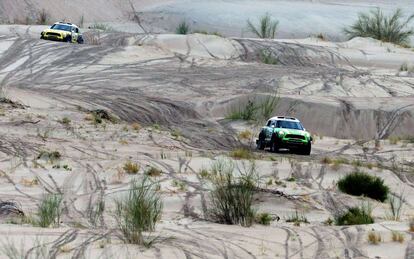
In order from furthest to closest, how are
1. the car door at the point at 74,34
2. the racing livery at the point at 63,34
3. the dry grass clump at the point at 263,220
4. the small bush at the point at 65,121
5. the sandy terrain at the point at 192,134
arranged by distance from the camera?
1. the car door at the point at 74,34
2. the racing livery at the point at 63,34
3. the small bush at the point at 65,121
4. the dry grass clump at the point at 263,220
5. the sandy terrain at the point at 192,134

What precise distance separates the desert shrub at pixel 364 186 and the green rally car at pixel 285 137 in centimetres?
934

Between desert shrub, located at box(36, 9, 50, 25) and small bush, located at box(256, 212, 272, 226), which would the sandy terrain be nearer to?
small bush, located at box(256, 212, 272, 226)

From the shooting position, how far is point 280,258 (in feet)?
51.9

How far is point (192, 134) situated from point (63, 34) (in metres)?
23.4

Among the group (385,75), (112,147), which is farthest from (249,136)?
(385,75)

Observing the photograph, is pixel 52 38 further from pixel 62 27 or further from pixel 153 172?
pixel 153 172

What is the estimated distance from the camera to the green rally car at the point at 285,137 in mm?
37750

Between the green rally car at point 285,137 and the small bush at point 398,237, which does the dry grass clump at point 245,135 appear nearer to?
the green rally car at point 285,137

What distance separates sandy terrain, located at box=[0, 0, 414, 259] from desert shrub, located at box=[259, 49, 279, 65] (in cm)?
39

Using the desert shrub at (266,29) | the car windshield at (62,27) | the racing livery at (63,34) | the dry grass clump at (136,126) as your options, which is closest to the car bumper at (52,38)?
the racing livery at (63,34)

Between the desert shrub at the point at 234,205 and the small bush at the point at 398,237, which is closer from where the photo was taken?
the small bush at the point at 398,237

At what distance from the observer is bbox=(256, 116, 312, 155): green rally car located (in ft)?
124

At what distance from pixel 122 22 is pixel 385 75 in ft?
143

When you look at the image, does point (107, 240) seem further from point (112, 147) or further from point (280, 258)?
point (112, 147)
